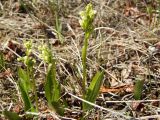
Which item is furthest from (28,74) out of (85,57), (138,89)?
(138,89)

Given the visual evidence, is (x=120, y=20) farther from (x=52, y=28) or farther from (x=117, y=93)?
(x=117, y=93)

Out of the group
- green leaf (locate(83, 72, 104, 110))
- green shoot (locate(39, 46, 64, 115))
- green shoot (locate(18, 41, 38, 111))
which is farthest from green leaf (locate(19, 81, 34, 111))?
green leaf (locate(83, 72, 104, 110))

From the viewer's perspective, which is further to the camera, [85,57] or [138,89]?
[138,89]

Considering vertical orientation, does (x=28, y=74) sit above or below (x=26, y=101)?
above

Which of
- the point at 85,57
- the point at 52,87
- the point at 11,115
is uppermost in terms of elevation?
the point at 85,57

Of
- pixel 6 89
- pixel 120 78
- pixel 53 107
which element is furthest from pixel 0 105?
pixel 120 78

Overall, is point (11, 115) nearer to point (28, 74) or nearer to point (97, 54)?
point (28, 74)

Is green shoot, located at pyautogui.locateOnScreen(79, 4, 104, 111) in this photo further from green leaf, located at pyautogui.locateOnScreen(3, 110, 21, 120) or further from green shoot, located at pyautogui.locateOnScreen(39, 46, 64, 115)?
green leaf, located at pyautogui.locateOnScreen(3, 110, 21, 120)

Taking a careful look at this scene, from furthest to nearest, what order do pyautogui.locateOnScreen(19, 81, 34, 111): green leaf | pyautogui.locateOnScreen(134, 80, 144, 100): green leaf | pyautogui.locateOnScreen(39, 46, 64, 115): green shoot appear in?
pyautogui.locateOnScreen(134, 80, 144, 100): green leaf
pyautogui.locateOnScreen(19, 81, 34, 111): green leaf
pyautogui.locateOnScreen(39, 46, 64, 115): green shoot
